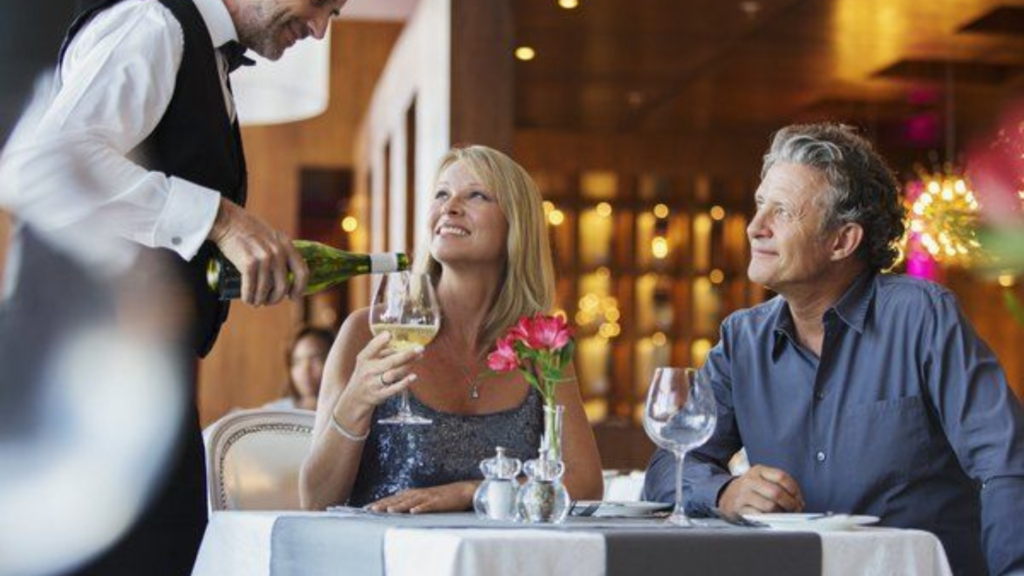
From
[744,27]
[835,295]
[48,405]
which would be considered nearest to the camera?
[48,405]

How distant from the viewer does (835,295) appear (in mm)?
2715

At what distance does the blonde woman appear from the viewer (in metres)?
2.62

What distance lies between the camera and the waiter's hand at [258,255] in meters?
2.00

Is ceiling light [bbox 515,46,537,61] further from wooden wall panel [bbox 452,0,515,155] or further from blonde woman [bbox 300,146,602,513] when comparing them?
blonde woman [bbox 300,146,602,513]

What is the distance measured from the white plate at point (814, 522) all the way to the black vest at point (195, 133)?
805 millimetres

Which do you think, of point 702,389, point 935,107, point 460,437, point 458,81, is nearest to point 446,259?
point 460,437

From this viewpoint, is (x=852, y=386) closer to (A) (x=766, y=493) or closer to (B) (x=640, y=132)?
(A) (x=766, y=493)

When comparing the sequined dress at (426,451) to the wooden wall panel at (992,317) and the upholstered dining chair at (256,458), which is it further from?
the wooden wall panel at (992,317)

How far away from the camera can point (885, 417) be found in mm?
2510

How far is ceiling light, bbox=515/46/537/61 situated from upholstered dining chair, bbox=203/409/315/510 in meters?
6.18

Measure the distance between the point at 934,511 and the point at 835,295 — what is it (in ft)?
1.32

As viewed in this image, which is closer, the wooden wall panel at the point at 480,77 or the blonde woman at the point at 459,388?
the blonde woman at the point at 459,388

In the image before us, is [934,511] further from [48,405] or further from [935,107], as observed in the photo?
[935,107]

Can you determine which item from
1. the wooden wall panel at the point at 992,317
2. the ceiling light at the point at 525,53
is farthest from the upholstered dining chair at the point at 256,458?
the wooden wall panel at the point at 992,317
